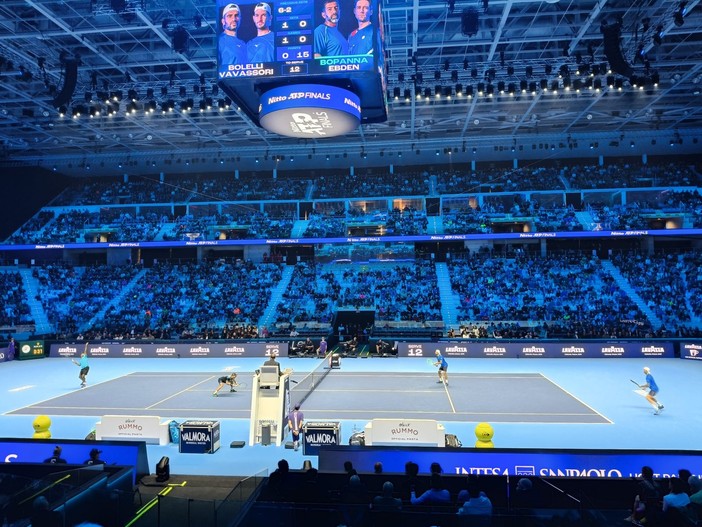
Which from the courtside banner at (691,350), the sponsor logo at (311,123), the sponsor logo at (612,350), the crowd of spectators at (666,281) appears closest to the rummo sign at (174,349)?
the sponsor logo at (612,350)

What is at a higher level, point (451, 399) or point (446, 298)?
point (446, 298)

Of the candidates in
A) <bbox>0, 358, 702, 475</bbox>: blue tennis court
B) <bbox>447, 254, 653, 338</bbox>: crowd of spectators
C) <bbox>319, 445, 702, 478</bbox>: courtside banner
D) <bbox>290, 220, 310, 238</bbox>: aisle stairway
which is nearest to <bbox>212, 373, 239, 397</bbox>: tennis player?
<bbox>0, 358, 702, 475</bbox>: blue tennis court

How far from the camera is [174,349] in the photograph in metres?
35.3

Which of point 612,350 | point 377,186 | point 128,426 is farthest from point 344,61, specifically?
point 377,186

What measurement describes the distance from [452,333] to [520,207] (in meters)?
16.3

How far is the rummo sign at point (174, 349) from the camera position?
35.0 metres

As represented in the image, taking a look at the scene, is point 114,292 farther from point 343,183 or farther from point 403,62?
point 403,62

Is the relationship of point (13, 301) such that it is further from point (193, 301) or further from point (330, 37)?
point (330, 37)

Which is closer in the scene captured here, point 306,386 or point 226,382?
point 226,382

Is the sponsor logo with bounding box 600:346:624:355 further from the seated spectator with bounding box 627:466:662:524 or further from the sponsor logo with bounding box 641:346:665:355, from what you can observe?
the seated spectator with bounding box 627:466:662:524

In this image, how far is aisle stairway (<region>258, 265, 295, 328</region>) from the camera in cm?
4050

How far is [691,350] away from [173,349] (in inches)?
1339

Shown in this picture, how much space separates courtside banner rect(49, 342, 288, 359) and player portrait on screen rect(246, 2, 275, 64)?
23773 millimetres

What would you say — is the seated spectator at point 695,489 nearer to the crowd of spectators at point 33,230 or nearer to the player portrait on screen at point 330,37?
the player portrait on screen at point 330,37
